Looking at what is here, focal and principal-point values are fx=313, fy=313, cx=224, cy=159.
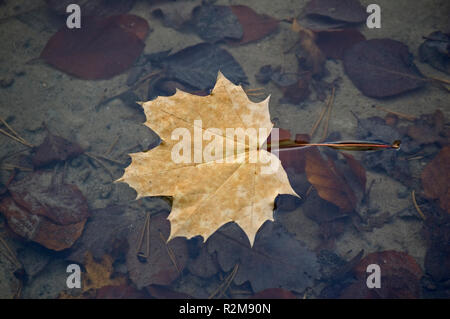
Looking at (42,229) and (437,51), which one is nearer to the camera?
(42,229)

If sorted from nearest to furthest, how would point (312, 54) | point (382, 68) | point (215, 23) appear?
point (382, 68)
point (312, 54)
point (215, 23)

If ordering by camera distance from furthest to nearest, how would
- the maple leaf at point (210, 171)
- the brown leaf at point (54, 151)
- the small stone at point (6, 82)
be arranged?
1. the small stone at point (6, 82)
2. the brown leaf at point (54, 151)
3. the maple leaf at point (210, 171)

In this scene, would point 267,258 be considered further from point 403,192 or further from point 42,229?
point 42,229

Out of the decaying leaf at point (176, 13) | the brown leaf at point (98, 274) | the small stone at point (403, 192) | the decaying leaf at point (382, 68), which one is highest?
the decaying leaf at point (176, 13)

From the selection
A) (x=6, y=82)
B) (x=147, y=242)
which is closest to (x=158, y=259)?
(x=147, y=242)

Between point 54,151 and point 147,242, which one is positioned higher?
point 54,151
